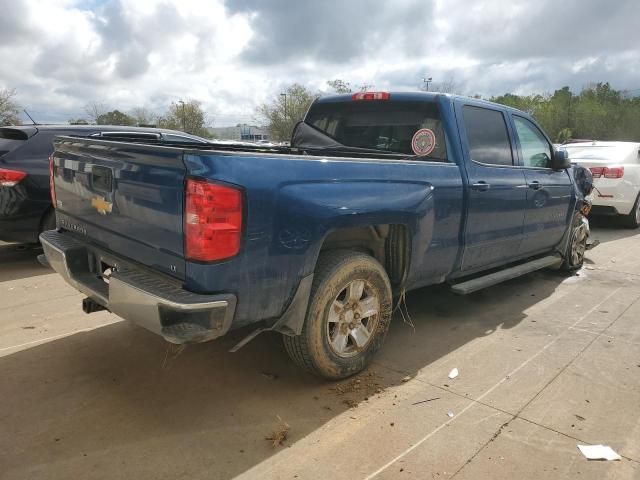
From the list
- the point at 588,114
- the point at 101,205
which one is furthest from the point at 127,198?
the point at 588,114

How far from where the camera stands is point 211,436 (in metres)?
2.72

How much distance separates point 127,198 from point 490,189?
2.84 meters

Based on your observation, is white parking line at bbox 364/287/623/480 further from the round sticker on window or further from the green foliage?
the green foliage

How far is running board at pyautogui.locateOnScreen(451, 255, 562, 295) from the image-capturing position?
4125mm

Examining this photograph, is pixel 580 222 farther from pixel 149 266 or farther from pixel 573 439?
pixel 149 266

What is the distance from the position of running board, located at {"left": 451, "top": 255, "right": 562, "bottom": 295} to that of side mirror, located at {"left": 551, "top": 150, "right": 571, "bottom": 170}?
98cm

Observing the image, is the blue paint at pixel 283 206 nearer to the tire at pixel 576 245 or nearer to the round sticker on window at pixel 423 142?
the round sticker on window at pixel 423 142

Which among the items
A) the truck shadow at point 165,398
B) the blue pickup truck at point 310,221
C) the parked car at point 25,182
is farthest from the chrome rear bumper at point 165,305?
the parked car at point 25,182

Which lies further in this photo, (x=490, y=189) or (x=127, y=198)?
(x=490, y=189)

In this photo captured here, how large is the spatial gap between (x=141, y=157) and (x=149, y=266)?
1.93 ft

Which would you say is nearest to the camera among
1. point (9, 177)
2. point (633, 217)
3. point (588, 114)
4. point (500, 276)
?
point (500, 276)

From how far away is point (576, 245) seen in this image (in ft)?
20.3

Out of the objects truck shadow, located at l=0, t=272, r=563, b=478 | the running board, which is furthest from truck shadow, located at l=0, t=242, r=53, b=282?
the running board

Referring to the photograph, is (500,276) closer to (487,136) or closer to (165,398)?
(487,136)
